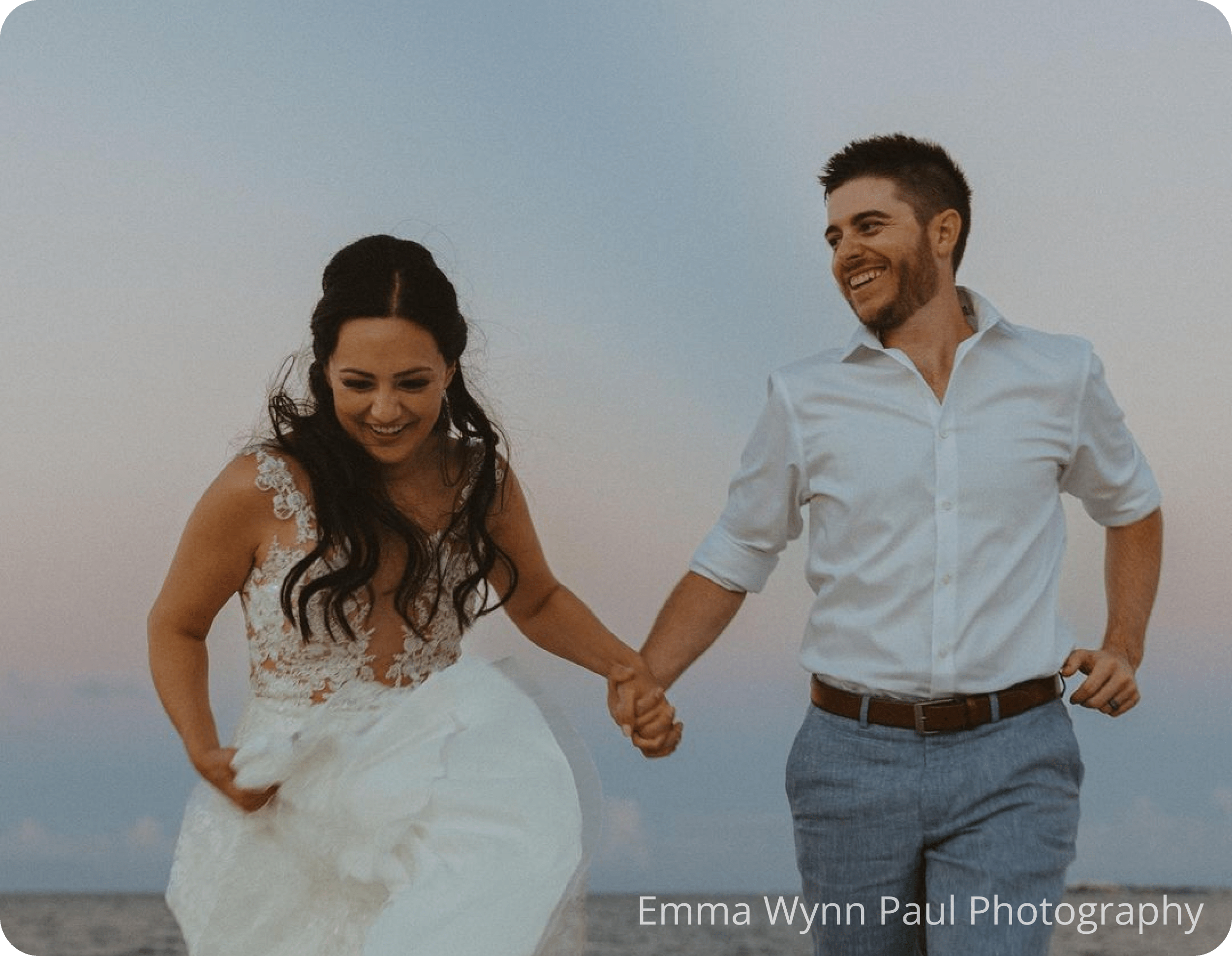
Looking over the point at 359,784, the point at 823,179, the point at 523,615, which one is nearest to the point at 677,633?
the point at 523,615

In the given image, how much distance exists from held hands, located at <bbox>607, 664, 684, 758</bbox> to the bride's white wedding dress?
203mm

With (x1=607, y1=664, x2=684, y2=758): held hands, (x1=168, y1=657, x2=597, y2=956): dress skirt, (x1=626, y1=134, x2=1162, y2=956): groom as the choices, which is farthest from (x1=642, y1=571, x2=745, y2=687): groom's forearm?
(x1=168, y1=657, x2=597, y2=956): dress skirt

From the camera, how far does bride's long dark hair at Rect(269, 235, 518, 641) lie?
11.6 ft

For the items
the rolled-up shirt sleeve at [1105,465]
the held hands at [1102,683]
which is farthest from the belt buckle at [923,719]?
the rolled-up shirt sleeve at [1105,465]

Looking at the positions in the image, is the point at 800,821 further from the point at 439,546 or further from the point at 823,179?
the point at 823,179

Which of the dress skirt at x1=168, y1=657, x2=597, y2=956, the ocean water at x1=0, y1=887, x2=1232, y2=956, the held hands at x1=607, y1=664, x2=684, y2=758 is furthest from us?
the ocean water at x1=0, y1=887, x2=1232, y2=956

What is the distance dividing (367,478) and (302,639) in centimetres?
38

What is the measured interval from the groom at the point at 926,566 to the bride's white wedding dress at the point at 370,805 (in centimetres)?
54

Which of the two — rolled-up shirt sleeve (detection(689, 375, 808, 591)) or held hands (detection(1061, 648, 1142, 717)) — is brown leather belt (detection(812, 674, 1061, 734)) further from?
rolled-up shirt sleeve (detection(689, 375, 808, 591))

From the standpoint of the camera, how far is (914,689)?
3.52 metres

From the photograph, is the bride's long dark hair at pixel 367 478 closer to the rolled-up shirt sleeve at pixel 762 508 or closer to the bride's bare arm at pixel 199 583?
the bride's bare arm at pixel 199 583

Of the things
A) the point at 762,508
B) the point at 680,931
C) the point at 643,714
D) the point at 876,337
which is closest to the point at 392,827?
the point at 643,714

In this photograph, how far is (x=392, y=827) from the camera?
339 centimetres

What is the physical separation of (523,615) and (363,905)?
0.78m
